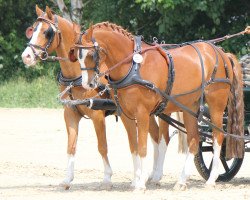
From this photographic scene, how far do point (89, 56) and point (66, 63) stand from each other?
0.86 m

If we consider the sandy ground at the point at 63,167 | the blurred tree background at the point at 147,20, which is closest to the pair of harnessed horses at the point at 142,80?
the sandy ground at the point at 63,167

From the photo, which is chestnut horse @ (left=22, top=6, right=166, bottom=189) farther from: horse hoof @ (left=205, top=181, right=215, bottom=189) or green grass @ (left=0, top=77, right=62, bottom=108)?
green grass @ (left=0, top=77, right=62, bottom=108)

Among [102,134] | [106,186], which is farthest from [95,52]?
[106,186]

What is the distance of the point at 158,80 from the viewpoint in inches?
373

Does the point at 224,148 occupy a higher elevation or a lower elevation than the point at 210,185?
higher

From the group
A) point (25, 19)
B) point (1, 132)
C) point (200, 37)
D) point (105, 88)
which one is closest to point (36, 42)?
point (105, 88)

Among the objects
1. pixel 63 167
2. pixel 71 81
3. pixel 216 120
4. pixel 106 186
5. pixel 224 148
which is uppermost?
pixel 71 81

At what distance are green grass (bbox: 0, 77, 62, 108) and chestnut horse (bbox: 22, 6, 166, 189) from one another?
34.6 ft

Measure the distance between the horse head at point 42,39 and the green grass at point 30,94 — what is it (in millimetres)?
10769

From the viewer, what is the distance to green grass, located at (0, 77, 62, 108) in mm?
21250

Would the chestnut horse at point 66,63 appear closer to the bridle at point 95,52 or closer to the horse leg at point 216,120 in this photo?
the bridle at point 95,52

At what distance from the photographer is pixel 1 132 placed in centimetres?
1667

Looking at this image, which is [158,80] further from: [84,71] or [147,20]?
[147,20]

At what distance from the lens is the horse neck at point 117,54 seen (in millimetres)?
9406
